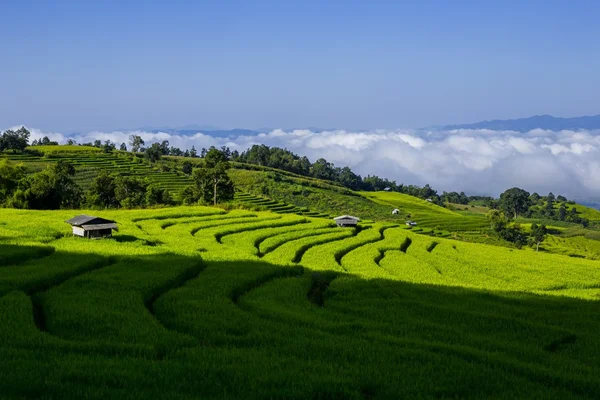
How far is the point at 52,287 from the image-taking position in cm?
1992

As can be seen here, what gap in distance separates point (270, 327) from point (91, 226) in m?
22.0

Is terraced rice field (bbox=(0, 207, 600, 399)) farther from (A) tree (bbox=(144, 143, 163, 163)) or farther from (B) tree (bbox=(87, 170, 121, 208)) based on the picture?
(A) tree (bbox=(144, 143, 163, 163))

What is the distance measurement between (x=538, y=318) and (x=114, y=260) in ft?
57.7

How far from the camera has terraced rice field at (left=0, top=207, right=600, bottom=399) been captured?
10.3 meters

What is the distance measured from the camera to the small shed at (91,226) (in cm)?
3359

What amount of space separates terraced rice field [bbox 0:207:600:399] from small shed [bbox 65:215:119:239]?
88 centimetres

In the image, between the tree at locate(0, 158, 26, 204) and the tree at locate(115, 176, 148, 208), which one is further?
the tree at locate(115, 176, 148, 208)

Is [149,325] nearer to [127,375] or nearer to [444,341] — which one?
[127,375]

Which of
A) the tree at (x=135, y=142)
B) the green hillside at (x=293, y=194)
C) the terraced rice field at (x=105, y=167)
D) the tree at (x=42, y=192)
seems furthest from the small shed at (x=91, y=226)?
the tree at (x=135, y=142)

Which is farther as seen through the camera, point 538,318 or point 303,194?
point 303,194

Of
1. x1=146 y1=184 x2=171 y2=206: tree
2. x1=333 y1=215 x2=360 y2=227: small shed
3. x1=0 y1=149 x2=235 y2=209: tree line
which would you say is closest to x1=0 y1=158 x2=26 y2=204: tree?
x1=0 y1=149 x2=235 y2=209: tree line

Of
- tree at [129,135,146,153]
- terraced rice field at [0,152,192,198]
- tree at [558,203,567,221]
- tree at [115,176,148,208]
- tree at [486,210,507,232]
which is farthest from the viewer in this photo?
tree at [558,203,567,221]

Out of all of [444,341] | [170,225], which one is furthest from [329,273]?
[170,225]

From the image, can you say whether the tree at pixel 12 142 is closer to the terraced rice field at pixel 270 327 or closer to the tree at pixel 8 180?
the tree at pixel 8 180
